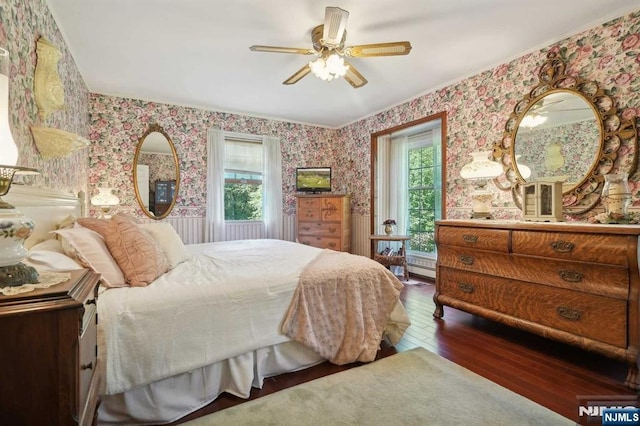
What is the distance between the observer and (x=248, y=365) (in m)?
1.64

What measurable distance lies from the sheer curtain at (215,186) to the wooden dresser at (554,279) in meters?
3.21

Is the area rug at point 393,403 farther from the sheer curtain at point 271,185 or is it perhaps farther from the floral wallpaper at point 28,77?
the sheer curtain at point 271,185

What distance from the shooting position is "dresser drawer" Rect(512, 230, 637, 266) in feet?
5.58

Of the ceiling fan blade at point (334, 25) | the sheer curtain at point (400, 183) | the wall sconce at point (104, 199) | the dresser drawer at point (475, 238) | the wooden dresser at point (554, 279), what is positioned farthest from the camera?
the sheer curtain at point (400, 183)

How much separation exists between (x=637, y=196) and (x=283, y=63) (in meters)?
3.13

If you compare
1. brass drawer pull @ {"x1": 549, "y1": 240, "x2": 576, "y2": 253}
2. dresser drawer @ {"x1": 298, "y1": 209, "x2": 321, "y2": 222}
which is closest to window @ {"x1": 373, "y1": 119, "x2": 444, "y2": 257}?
dresser drawer @ {"x1": 298, "y1": 209, "x2": 321, "y2": 222}

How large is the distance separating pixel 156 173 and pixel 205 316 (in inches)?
131

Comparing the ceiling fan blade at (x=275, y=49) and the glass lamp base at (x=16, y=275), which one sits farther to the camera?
the ceiling fan blade at (x=275, y=49)

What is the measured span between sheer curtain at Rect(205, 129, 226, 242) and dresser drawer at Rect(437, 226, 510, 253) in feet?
10.3

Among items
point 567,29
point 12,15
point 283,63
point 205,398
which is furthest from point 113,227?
point 567,29

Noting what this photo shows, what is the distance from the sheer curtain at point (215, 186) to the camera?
442 centimetres

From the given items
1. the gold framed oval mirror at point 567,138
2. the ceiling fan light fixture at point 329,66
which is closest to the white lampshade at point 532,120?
the gold framed oval mirror at point 567,138

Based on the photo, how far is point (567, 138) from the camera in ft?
8.25

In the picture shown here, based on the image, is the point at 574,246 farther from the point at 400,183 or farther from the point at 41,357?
the point at 400,183
